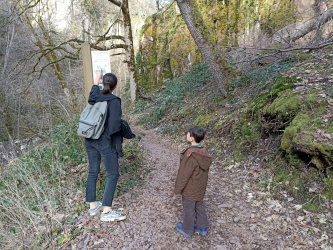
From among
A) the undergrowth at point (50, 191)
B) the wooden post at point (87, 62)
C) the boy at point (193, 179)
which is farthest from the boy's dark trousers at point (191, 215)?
the wooden post at point (87, 62)

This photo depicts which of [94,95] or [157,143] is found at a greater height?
[94,95]

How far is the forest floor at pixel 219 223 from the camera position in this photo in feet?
9.16

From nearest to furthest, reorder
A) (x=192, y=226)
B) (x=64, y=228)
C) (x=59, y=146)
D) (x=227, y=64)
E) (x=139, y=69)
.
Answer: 1. (x=192, y=226)
2. (x=64, y=228)
3. (x=59, y=146)
4. (x=227, y=64)
5. (x=139, y=69)

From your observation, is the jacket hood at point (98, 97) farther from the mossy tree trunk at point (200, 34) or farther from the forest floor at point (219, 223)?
the mossy tree trunk at point (200, 34)

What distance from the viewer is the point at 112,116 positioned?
2877 mm

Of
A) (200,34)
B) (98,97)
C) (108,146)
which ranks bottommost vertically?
(108,146)

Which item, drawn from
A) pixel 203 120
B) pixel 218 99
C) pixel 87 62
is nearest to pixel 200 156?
pixel 87 62

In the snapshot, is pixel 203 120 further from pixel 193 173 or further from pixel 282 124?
pixel 193 173

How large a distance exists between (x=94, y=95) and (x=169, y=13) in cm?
1477

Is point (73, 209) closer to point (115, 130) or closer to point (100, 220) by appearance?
point (100, 220)

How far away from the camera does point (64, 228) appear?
309 centimetres

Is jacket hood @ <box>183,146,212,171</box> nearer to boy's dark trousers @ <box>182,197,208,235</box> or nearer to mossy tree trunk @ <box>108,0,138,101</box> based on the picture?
boy's dark trousers @ <box>182,197,208,235</box>

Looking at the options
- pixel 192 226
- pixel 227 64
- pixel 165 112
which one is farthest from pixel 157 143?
pixel 192 226

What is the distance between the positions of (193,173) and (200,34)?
5263 millimetres
